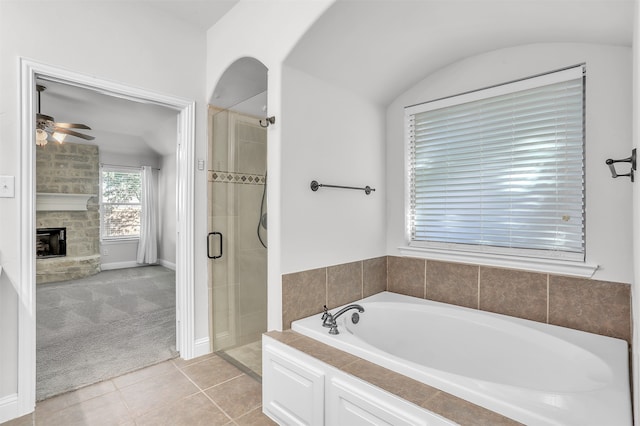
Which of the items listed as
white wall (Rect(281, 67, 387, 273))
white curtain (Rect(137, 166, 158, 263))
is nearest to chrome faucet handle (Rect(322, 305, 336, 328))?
white wall (Rect(281, 67, 387, 273))

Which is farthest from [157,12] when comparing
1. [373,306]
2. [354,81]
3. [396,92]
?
[373,306]

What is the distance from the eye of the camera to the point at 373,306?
2.30m

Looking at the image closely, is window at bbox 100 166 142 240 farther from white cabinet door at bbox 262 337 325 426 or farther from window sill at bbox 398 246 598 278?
window sill at bbox 398 246 598 278

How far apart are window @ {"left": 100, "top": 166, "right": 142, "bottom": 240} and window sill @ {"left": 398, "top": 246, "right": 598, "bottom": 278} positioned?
611 centimetres

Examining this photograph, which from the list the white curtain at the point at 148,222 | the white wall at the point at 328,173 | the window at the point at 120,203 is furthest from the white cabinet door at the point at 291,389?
the window at the point at 120,203

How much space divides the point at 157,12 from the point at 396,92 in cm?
188

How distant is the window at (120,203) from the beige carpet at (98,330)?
1472 millimetres

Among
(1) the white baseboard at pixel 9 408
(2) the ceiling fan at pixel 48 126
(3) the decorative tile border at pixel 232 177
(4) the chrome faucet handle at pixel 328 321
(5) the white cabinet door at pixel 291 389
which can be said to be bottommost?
(1) the white baseboard at pixel 9 408

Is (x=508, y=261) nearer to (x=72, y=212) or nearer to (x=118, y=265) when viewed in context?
(x=72, y=212)

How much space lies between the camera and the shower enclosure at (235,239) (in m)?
2.53

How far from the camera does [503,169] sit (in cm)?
219

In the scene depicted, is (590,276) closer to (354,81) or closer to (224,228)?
(354,81)

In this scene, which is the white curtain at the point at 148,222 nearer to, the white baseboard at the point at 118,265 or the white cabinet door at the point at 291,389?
the white baseboard at the point at 118,265

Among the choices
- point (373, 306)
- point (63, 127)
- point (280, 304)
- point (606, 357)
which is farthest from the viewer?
point (63, 127)
